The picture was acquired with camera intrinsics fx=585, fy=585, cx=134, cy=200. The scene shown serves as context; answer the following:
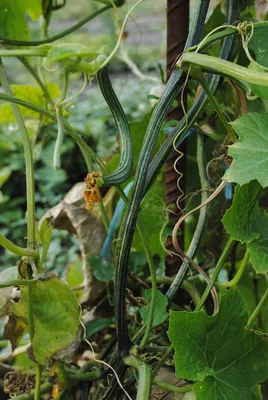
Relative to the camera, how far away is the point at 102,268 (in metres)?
0.74

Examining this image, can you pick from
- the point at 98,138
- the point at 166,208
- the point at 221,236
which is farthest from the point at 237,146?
the point at 98,138

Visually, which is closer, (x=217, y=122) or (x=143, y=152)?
(x=143, y=152)

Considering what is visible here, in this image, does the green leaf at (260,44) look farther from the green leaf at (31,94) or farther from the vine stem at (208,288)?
the green leaf at (31,94)

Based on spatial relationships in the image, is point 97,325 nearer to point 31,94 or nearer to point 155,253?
point 155,253

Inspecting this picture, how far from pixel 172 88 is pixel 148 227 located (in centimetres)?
28

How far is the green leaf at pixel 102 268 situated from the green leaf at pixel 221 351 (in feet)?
0.74

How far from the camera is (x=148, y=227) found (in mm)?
771

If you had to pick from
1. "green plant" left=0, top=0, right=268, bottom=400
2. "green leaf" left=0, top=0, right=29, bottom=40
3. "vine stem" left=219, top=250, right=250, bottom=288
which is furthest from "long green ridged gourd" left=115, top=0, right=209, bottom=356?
"green leaf" left=0, top=0, right=29, bottom=40

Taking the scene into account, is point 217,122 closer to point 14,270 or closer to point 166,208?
point 166,208

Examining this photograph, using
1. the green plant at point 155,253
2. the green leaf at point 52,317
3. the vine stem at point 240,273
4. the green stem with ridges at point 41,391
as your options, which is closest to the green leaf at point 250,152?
the green plant at point 155,253

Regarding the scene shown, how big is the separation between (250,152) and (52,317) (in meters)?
0.28

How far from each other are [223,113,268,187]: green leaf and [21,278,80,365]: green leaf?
25 centimetres

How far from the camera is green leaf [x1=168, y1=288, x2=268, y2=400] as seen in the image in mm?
507

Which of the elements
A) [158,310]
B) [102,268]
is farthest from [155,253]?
[158,310]
